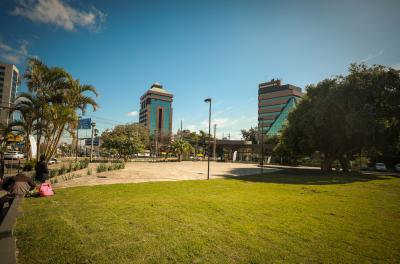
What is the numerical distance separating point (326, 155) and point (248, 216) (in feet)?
98.1

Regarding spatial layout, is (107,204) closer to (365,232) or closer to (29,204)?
(29,204)

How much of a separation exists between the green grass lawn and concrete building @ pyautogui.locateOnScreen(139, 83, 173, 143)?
Result: 5517 inches

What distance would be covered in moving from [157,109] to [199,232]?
151 metres

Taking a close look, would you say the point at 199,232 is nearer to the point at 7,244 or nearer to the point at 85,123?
the point at 7,244

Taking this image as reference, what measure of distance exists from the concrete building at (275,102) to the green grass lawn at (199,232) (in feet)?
320

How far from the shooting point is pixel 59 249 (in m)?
4.16

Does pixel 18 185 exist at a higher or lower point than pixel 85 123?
lower

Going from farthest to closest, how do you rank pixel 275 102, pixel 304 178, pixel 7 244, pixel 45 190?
pixel 275 102, pixel 304 178, pixel 45 190, pixel 7 244

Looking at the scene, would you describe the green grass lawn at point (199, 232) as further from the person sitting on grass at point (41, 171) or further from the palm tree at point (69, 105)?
the palm tree at point (69, 105)

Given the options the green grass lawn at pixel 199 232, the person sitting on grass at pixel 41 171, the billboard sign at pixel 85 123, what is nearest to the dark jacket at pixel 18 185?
the green grass lawn at pixel 199 232

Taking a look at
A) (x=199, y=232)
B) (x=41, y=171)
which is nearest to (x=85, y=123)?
(x=41, y=171)

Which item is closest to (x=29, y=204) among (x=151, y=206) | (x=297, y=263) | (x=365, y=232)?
(x=151, y=206)

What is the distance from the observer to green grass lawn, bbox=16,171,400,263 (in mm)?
4129

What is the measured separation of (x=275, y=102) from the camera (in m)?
108
